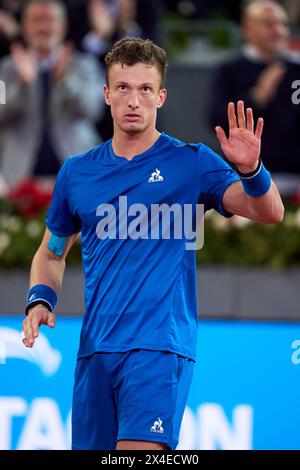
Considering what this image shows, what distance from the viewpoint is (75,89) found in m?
8.70

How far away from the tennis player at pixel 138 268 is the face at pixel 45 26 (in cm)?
436

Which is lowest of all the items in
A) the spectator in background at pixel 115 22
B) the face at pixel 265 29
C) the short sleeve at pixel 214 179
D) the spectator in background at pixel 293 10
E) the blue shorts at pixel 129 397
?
the blue shorts at pixel 129 397

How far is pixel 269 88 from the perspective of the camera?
853 cm

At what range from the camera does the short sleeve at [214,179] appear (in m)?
4.43

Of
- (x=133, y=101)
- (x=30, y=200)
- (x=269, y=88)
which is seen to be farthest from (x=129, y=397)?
(x=269, y=88)

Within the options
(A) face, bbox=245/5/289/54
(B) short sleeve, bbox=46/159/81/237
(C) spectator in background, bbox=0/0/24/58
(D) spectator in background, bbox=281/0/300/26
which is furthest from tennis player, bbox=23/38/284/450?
(D) spectator in background, bbox=281/0/300/26

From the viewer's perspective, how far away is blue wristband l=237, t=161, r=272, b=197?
4.18 metres

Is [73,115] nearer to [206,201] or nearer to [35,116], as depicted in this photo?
[35,116]

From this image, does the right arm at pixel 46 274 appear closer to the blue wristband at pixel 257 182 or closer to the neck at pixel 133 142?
the neck at pixel 133 142

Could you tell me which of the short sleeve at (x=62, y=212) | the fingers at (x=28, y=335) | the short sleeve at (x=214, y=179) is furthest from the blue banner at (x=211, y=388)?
the short sleeve at (x=214, y=179)

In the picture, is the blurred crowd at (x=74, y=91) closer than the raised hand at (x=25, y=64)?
Yes

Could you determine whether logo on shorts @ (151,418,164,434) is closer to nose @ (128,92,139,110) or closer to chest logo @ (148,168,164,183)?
chest logo @ (148,168,164,183)
